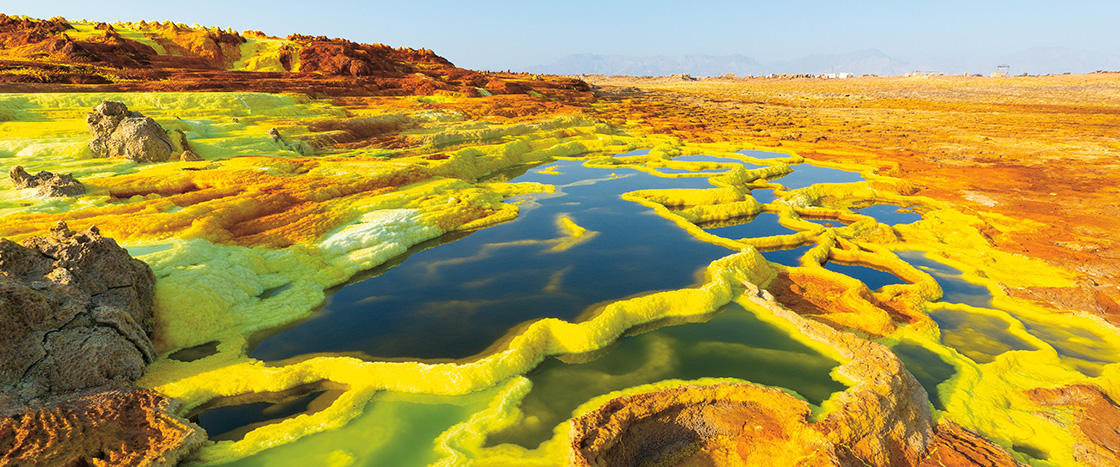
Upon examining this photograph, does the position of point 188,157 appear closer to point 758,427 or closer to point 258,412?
point 258,412

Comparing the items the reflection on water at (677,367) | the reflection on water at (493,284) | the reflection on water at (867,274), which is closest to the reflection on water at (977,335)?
the reflection on water at (867,274)

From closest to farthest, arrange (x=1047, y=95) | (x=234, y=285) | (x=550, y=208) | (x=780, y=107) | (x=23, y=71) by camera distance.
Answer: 1. (x=234, y=285)
2. (x=550, y=208)
3. (x=23, y=71)
4. (x=780, y=107)
5. (x=1047, y=95)

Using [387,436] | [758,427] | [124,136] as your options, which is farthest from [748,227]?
[124,136]

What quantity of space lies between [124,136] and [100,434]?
19.3 meters

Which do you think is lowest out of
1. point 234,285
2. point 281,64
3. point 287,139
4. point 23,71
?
point 234,285

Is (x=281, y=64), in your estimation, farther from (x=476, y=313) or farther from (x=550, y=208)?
(x=476, y=313)

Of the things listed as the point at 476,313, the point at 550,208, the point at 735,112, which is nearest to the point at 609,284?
the point at 476,313

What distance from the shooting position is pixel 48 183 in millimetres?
15508

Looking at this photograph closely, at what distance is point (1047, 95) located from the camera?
72.1 metres

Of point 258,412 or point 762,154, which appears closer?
point 258,412

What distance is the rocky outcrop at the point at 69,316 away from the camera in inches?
297

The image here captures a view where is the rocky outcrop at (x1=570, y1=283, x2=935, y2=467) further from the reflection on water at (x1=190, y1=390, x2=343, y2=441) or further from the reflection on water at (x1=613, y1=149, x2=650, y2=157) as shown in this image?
the reflection on water at (x1=613, y1=149, x2=650, y2=157)

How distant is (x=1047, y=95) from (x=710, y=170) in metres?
82.9

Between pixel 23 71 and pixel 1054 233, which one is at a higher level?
pixel 23 71
